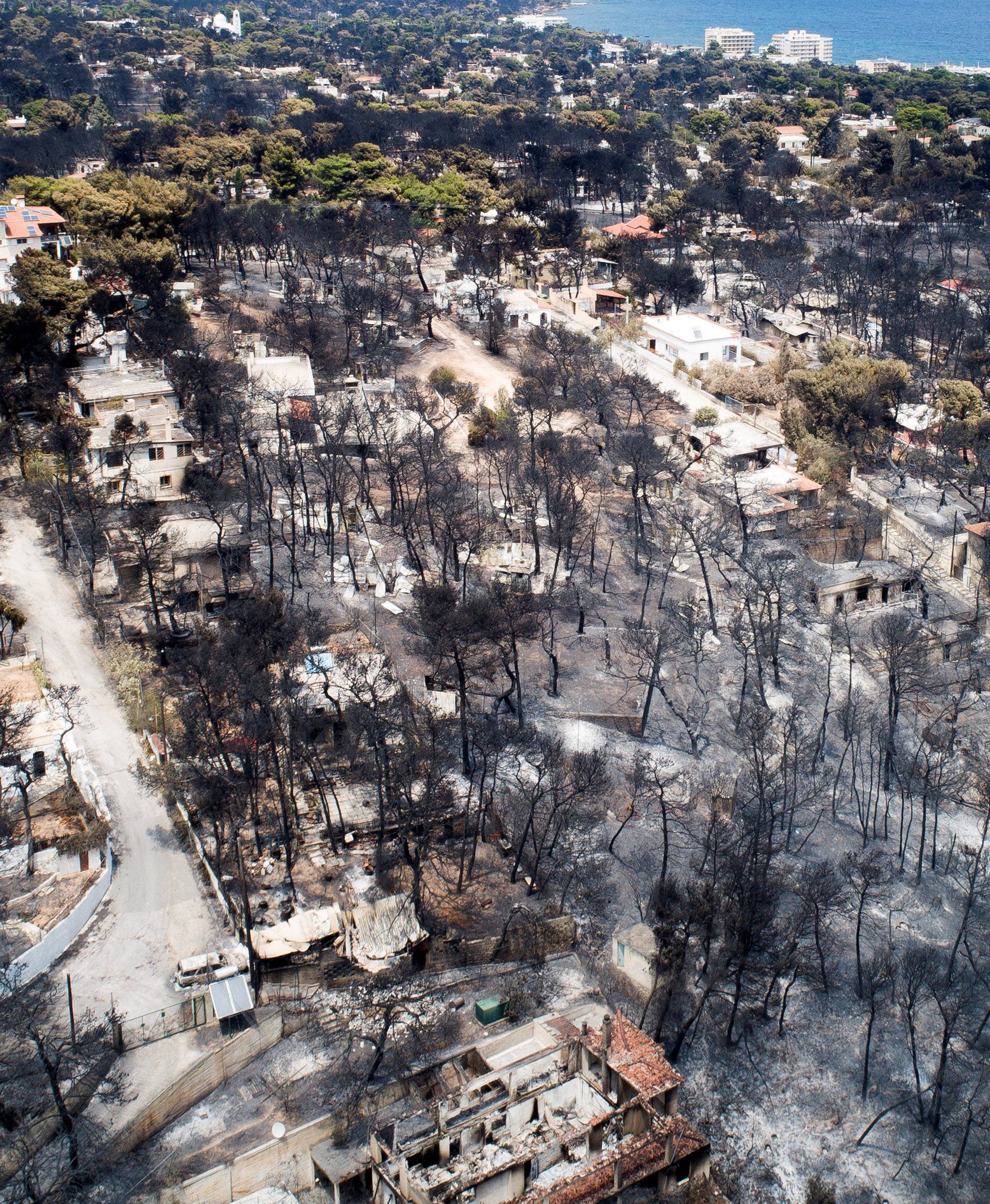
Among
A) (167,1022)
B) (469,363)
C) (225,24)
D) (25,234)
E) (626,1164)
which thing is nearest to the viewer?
(626,1164)

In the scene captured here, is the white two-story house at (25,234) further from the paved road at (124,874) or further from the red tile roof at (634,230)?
the red tile roof at (634,230)

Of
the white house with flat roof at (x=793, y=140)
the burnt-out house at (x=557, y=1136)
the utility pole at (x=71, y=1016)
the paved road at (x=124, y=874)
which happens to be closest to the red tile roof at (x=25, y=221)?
the paved road at (x=124, y=874)

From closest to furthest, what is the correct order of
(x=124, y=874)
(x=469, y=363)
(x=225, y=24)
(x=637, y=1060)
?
(x=637, y=1060), (x=124, y=874), (x=469, y=363), (x=225, y=24)

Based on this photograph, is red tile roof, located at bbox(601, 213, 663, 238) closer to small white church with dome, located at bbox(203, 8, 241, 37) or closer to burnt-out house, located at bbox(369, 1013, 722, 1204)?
burnt-out house, located at bbox(369, 1013, 722, 1204)

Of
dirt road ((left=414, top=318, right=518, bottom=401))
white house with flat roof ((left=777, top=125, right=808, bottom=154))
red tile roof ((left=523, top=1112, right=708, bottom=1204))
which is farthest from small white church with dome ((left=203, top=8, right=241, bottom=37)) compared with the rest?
red tile roof ((left=523, top=1112, right=708, bottom=1204))

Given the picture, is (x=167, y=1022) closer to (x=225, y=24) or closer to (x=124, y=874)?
(x=124, y=874)

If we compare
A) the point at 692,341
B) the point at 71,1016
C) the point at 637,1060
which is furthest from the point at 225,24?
the point at 637,1060
